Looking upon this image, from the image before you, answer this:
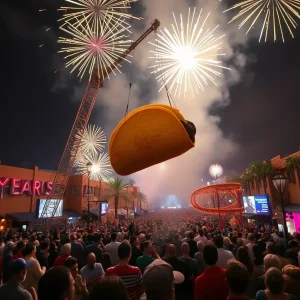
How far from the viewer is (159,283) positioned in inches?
82.4

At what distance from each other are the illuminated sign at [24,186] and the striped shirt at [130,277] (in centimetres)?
2919

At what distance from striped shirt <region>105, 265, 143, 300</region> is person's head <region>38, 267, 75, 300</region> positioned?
1439 millimetres

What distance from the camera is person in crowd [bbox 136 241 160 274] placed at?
15.8ft

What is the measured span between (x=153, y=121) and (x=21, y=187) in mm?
32552

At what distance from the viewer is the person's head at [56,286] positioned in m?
2.11

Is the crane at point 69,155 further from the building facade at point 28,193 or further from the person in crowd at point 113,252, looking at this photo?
the person in crowd at point 113,252

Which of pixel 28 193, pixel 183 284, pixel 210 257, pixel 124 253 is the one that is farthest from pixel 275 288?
pixel 28 193

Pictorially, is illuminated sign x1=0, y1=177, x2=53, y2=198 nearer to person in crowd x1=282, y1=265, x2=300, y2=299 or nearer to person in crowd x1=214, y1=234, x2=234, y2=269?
person in crowd x1=214, y1=234, x2=234, y2=269

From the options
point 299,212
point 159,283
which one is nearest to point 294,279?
point 159,283

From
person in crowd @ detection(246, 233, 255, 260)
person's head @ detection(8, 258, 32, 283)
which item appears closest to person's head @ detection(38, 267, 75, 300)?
person's head @ detection(8, 258, 32, 283)

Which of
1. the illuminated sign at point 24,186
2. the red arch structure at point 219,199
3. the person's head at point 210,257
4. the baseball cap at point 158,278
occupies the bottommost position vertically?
the person's head at point 210,257

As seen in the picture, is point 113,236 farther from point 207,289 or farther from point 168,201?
point 168,201

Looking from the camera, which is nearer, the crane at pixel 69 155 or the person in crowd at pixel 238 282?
the person in crowd at pixel 238 282

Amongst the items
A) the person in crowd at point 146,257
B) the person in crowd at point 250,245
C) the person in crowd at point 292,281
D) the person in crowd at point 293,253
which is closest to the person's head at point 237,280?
the person in crowd at point 292,281
